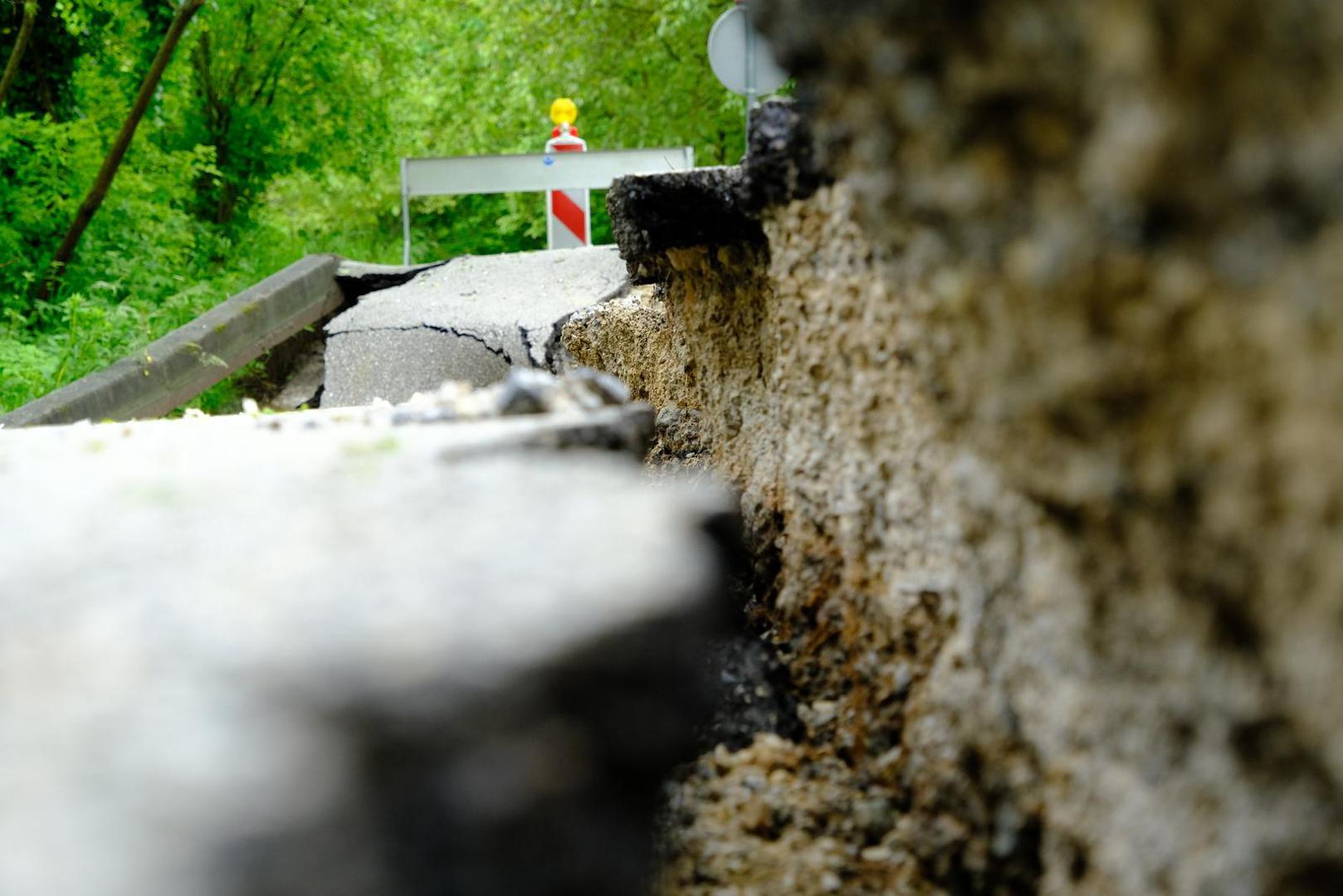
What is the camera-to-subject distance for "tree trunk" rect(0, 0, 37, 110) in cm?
583

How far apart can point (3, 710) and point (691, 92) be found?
409 inches

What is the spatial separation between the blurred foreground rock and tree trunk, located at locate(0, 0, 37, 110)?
228 inches

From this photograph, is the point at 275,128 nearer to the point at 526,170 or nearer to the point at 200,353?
the point at 526,170

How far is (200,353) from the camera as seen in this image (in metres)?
5.00

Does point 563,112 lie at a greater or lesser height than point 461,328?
greater

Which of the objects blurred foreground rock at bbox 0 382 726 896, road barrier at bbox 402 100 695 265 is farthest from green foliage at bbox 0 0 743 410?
blurred foreground rock at bbox 0 382 726 896

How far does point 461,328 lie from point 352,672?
430cm

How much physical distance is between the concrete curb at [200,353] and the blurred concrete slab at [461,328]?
0.33m

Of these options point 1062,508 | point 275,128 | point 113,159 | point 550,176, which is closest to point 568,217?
point 550,176

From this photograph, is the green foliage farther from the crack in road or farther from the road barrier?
the road barrier

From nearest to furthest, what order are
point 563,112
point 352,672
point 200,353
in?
1. point 352,672
2. point 200,353
3. point 563,112

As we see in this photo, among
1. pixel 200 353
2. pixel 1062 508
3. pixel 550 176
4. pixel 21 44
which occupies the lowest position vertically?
pixel 200 353

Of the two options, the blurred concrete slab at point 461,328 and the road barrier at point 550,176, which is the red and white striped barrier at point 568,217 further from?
the blurred concrete slab at point 461,328

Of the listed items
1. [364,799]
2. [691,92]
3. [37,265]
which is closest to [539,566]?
[364,799]
